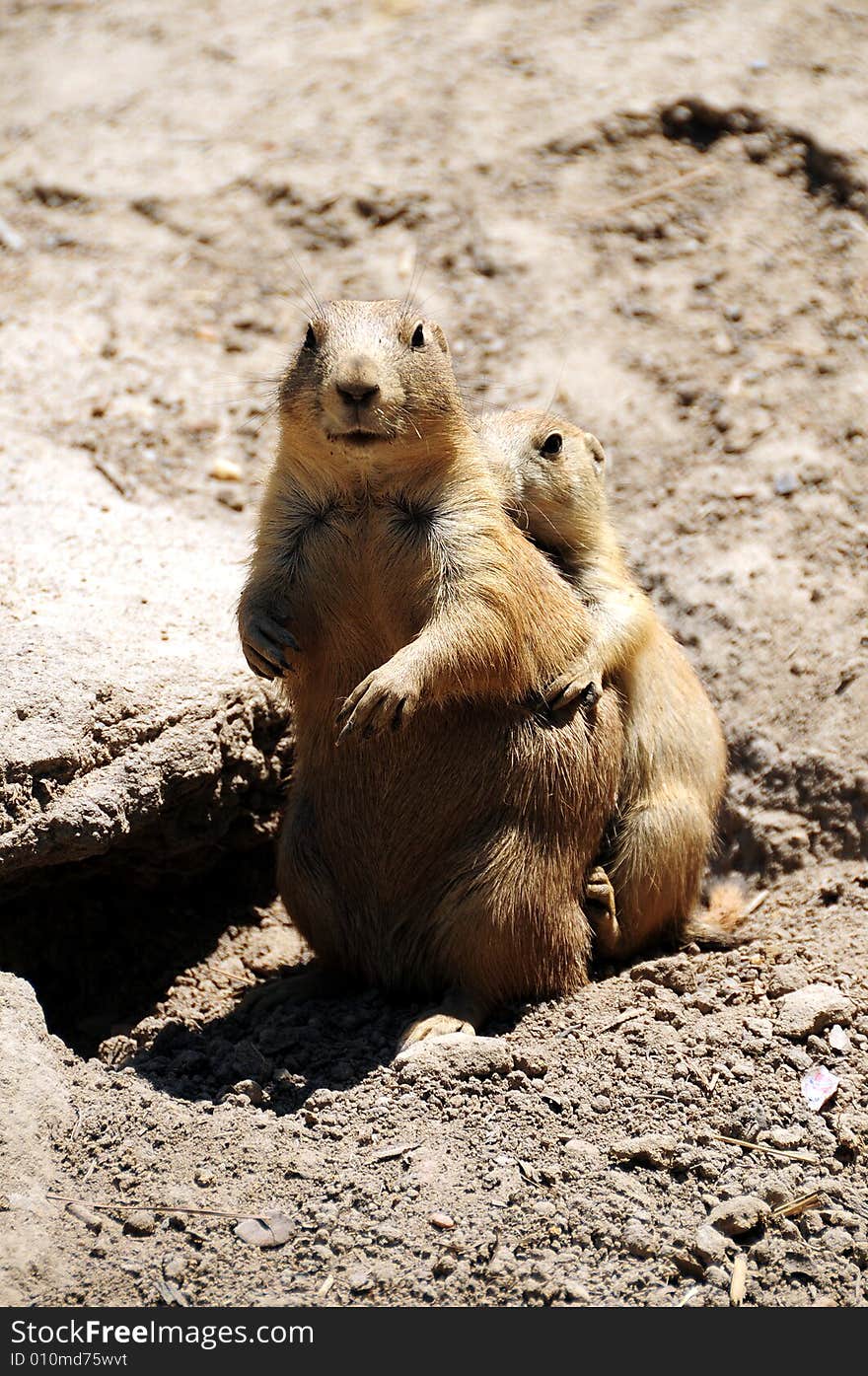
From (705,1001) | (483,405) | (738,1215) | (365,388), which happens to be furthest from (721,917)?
(483,405)

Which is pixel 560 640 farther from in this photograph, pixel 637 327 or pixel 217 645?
pixel 637 327

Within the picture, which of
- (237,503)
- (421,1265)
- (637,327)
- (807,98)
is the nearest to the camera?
(421,1265)

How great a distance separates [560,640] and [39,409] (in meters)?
3.55

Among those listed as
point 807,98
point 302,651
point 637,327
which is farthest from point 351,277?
→ point 302,651

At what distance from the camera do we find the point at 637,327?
748 centimetres

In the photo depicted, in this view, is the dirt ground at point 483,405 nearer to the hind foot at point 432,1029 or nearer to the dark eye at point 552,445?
the hind foot at point 432,1029

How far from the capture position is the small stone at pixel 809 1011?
452 centimetres

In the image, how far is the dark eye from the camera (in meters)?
5.32

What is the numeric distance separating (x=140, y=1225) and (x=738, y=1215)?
5.23ft

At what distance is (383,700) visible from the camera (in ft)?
14.5

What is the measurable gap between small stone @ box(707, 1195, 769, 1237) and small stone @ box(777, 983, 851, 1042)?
813 mm

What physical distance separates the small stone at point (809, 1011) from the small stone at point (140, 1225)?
2045mm

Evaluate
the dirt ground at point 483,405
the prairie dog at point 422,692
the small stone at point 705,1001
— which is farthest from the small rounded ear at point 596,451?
the small stone at point 705,1001

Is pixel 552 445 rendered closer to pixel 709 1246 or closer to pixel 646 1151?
pixel 646 1151
